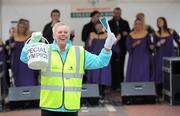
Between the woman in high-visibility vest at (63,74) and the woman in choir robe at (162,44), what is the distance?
571 centimetres

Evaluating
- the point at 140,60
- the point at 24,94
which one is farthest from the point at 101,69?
the point at 24,94

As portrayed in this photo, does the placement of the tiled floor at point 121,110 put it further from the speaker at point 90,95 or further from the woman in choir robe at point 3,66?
the woman in choir robe at point 3,66

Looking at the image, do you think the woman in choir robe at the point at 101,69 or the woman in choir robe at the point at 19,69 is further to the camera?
the woman in choir robe at the point at 101,69

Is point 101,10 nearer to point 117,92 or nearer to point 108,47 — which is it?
point 117,92

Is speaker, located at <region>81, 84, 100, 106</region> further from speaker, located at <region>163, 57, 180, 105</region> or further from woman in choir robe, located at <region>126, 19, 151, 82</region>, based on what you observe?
speaker, located at <region>163, 57, 180, 105</region>

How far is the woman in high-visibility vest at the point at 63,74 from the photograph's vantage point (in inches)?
156

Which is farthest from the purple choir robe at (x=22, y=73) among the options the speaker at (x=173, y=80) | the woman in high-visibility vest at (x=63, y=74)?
the woman in high-visibility vest at (x=63, y=74)

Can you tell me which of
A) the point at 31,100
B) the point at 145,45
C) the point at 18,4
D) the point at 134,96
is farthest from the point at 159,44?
the point at 18,4

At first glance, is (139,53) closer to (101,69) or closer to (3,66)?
(101,69)

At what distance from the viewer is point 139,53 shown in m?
9.70

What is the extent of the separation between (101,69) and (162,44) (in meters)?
1.45

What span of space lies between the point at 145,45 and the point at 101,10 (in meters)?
2.25

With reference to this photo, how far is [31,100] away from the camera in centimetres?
863

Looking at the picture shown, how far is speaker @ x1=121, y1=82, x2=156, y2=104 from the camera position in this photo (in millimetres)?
8946
